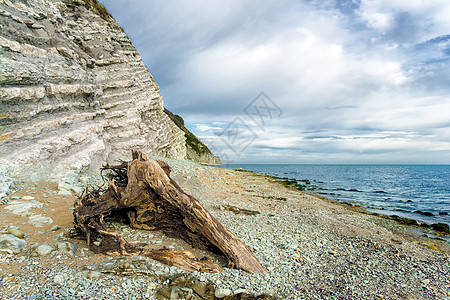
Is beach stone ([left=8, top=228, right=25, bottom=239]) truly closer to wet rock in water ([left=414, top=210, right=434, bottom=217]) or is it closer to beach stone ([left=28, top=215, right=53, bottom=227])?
beach stone ([left=28, top=215, right=53, bottom=227])

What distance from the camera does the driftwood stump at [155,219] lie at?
6066mm

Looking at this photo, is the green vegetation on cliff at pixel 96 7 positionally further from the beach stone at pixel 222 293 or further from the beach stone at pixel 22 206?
the beach stone at pixel 222 293

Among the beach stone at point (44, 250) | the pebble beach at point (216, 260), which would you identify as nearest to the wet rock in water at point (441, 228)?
the pebble beach at point (216, 260)

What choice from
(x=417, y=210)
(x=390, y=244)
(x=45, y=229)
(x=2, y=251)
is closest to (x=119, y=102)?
(x=45, y=229)

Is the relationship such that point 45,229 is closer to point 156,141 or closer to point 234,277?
point 234,277

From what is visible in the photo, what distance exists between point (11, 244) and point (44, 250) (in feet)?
2.39

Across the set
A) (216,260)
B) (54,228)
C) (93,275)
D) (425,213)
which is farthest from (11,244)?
(425,213)

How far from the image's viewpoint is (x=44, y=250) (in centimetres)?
541

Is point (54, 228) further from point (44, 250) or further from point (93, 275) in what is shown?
point (93, 275)

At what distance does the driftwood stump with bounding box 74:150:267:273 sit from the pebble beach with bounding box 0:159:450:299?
0.79ft

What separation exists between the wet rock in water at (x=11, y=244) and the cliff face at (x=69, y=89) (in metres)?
6.10

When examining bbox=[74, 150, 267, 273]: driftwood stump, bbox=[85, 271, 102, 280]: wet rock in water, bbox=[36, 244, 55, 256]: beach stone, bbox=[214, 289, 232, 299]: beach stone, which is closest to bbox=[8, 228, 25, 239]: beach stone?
bbox=[36, 244, 55, 256]: beach stone

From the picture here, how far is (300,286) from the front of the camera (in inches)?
231

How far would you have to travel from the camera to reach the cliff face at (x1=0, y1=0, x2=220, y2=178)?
11016 millimetres
